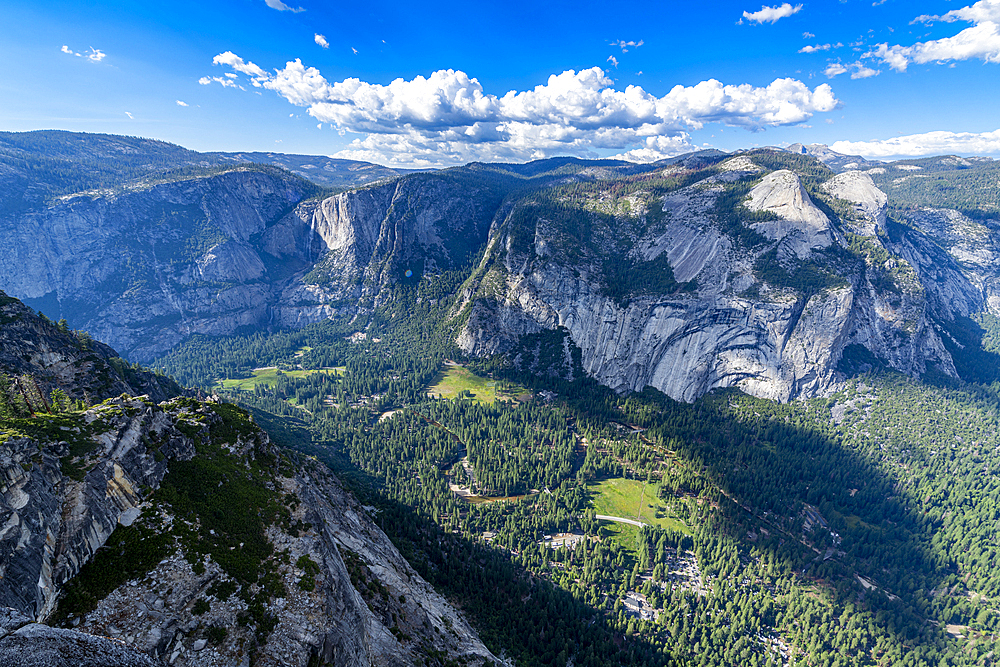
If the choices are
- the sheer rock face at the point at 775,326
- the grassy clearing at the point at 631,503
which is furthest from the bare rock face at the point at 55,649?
the sheer rock face at the point at 775,326

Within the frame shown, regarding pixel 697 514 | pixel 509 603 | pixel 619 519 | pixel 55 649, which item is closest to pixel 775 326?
pixel 697 514

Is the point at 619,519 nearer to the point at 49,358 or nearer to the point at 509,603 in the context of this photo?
the point at 509,603

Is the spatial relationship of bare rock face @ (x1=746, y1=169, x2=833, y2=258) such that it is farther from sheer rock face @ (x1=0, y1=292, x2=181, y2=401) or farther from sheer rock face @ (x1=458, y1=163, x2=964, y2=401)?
sheer rock face @ (x1=0, y1=292, x2=181, y2=401)

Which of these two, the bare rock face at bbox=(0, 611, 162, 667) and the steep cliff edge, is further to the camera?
the steep cliff edge

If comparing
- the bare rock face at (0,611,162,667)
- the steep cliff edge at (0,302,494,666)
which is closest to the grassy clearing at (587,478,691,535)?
the steep cliff edge at (0,302,494,666)

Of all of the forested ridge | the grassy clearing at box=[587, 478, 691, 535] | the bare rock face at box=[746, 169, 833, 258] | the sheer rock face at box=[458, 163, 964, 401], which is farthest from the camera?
the bare rock face at box=[746, 169, 833, 258]

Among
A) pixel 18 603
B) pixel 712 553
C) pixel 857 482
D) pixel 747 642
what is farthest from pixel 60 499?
pixel 857 482

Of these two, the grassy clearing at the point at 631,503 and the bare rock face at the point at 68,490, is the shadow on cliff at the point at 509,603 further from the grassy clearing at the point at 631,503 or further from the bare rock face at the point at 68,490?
the bare rock face at the point at 68,490
